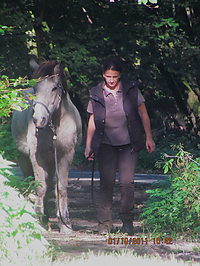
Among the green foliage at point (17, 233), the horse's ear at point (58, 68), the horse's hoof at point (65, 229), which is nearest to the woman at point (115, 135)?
the horse's hoof at point (65, 229)

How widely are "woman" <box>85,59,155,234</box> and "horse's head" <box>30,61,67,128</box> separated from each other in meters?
0.62

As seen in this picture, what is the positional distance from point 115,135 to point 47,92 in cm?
117

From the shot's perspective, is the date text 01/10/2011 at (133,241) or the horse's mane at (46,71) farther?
the horse's mane at (46,71)

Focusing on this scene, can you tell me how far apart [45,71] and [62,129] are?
2.89 ft

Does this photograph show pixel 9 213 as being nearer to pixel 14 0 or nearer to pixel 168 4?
pixel 14 0

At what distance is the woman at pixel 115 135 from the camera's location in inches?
189

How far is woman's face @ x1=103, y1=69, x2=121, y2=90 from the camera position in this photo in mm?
4777

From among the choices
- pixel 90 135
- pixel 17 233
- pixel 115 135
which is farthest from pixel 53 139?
pixel 17 233

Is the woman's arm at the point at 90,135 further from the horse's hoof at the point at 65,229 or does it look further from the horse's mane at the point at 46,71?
the horse's hoof at the point at 65,229

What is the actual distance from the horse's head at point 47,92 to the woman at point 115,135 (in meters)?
0.62

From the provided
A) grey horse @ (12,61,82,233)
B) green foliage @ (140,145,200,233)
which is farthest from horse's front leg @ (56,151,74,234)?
green foliage @ (140,145,200,233)

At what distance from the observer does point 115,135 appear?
4.80 meters

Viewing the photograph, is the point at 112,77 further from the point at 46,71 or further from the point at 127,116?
the point at 46,71

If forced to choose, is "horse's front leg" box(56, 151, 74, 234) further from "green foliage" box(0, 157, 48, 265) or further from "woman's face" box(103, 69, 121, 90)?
"green foliage" box(0, 157, 48, 265)
